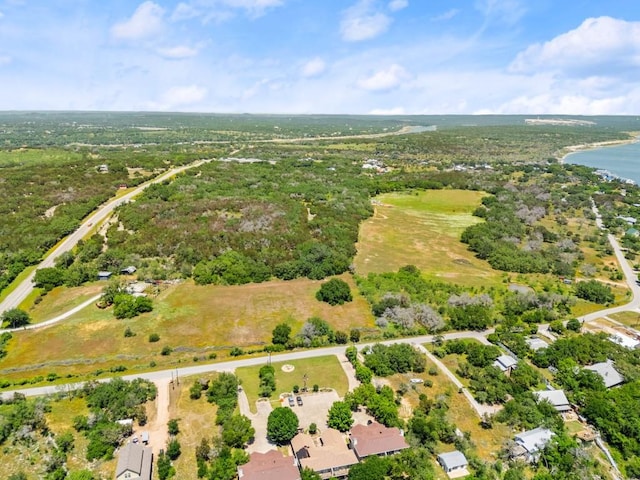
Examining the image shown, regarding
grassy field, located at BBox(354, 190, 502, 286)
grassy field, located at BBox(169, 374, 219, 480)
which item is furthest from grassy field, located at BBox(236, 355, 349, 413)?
grassy field, located at BBox(354, 190, 502, 286)

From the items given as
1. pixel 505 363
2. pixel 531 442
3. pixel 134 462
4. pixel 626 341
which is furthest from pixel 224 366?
pixel 626 341

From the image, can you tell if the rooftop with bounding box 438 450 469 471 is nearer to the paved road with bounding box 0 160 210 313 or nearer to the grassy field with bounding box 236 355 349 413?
the grassy field with bounding box 236 355 349 413

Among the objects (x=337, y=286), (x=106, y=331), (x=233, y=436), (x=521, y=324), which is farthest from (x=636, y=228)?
(x=106, y=331)

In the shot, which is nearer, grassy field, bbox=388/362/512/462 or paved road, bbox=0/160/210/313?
grassy field, bbox=388/362/512/462

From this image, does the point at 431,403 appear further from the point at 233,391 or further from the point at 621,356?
the point at 621,356

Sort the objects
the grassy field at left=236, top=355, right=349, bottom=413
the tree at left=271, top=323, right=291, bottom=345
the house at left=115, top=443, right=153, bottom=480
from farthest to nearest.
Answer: the tree at left=271, top=323, right=291, bottom=345 < the grassy field at left=236, top=355, right=349, bottom=413 < the house at left=115, top=443, right=153, bottom=480

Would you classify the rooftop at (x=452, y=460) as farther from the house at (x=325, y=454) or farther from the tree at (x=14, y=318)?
the tree at (x=14, y=318)

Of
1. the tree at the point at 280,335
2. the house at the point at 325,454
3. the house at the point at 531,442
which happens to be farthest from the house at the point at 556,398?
the tree at the point at 280,335
